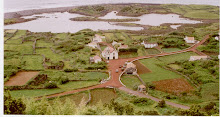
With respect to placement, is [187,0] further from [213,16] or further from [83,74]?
[213,16]

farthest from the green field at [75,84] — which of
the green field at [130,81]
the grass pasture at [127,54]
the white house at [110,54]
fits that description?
the grass pasture at [127,54]

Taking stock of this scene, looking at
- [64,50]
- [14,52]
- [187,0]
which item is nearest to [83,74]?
[64,50]

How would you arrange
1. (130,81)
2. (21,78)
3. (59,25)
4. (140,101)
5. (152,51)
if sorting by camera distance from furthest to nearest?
(59,25)
(152,51)
(21,78)
(130,81)
(140,101)

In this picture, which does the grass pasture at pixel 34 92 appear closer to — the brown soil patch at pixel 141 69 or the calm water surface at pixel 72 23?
the brown soil patch at pixel 141 69

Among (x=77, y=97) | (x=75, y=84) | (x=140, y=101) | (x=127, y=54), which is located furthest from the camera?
(x=127, y=54)

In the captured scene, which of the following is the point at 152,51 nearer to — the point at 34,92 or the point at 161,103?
the point at 161,103

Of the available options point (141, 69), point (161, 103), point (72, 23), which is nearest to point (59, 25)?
point (72, 23)
